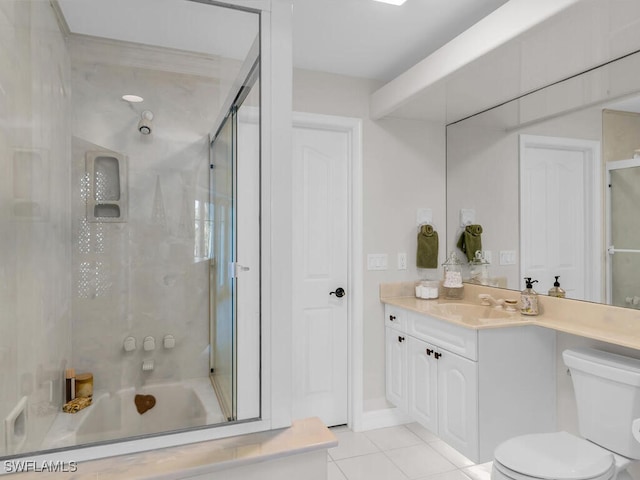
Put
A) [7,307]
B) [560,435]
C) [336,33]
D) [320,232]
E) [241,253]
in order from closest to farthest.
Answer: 1. [7,307]
2. [241,253]
3. [560,435]
4. [336,33]
5. [320,232]

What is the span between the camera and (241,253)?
4.04 feet

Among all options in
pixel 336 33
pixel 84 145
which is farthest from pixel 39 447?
pixel 336 33

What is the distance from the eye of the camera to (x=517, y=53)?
6.06 feet

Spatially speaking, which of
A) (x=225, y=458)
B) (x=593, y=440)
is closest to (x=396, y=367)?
(x=593, y=440)

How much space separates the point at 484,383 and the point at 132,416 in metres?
1.71

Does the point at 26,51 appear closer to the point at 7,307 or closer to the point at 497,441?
the point at 7,307

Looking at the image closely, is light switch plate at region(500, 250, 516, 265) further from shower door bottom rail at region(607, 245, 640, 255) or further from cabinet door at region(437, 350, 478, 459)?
cabinet door at region(437, 350, 478, 459)

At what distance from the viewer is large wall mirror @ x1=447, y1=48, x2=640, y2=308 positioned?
6.45 ft

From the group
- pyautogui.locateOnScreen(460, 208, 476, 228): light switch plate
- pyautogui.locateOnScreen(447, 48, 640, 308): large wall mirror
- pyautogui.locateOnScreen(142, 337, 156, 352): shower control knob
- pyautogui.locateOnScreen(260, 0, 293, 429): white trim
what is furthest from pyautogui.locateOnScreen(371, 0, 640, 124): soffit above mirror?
pyautogui.locateOnScreen(142, 337, 156, 352): shower control knob

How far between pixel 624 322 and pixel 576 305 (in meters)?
0.26

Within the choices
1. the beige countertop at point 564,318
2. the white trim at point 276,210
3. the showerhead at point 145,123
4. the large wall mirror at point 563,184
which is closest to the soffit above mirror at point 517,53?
the large wall mirror at point 563,184

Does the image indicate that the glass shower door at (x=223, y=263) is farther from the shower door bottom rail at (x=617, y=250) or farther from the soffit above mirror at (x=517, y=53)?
the shower door bottom rail at (x=617, y=250)

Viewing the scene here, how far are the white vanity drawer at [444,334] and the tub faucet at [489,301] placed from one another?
464 millimetres

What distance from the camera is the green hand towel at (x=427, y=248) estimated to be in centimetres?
297
